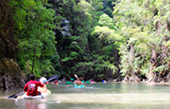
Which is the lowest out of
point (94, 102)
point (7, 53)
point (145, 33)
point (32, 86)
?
point (94, 102)

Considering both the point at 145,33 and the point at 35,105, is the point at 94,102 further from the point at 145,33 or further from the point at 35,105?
the point at 145,33

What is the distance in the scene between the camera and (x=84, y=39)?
4791 cm

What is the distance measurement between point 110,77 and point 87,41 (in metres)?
7.63

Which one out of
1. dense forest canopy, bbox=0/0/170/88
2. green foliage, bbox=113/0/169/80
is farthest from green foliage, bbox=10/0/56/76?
green foliage, bbox=113/0/169/80

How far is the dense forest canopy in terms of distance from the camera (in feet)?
68.2

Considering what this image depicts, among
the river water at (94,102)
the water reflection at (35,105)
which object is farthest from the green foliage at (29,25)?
the water reflection at (35,105)

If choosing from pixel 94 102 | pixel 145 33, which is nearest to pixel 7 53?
pixel 94 102

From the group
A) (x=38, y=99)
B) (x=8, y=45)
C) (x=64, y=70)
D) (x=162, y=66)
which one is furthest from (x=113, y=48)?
(x=38, y=99)

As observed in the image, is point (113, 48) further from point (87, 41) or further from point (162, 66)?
point (162, 66)

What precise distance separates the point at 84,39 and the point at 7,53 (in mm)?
28430

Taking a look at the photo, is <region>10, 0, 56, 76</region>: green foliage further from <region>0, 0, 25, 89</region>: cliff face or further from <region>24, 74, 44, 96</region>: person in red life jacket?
<region>24, 74, 44, 96</region>: person in red life jacket

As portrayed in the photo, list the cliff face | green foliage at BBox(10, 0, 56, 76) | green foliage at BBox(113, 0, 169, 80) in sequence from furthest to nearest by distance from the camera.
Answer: green foliage at BBox(113, 0, 169, 80) → green foliage at BBox(10, 0, 56, 76) → the cliff face

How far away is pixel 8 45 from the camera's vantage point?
20016 millimetres

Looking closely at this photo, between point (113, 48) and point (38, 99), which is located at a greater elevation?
point (113, 48)
